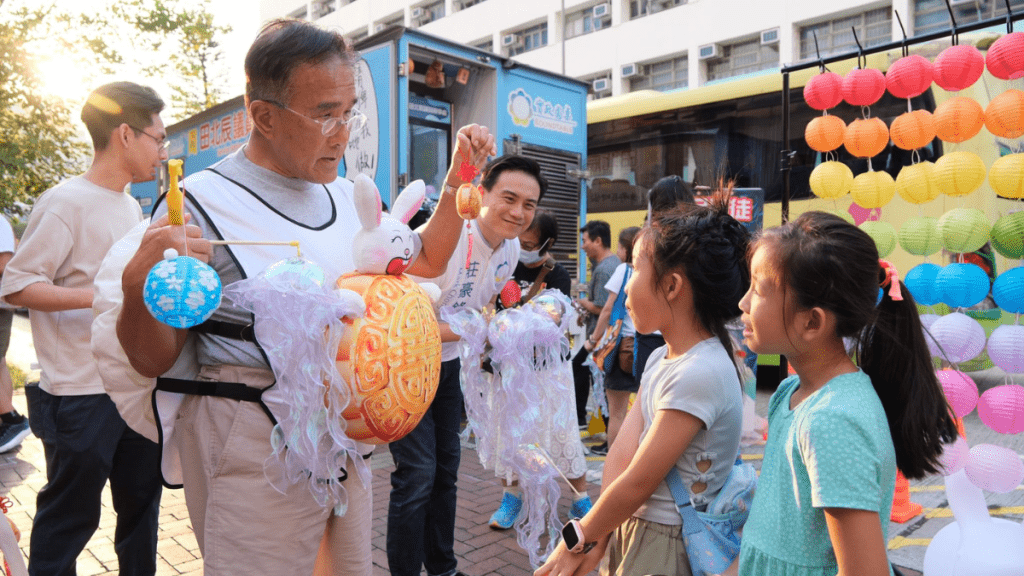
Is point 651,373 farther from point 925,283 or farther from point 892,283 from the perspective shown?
point 925,283

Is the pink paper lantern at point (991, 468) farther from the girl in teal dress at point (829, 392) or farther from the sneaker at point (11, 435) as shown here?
the sneaker at point (11, 435)

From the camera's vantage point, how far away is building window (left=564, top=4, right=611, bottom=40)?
81.3 ft

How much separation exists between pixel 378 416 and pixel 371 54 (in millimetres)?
5029

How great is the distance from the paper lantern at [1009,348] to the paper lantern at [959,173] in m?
0.89

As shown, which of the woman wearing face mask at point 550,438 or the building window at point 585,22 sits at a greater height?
the building window at point 585,22

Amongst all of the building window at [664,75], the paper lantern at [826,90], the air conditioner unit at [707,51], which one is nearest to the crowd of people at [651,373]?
the paper lantern at [826,90]

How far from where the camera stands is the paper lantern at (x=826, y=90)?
187 inches

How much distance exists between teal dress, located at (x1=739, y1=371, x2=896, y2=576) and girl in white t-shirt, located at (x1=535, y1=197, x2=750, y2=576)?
0.17 meters

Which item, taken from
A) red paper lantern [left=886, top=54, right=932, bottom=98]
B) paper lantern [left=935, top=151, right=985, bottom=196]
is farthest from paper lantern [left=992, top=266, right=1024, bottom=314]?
red paper lantern [left=886, top=54, right=932, bottom=98]

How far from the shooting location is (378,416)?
141cm

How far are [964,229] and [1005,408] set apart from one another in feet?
3.15

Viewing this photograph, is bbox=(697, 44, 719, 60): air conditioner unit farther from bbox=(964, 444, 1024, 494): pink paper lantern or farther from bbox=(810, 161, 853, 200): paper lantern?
bbox=(964, 444, 1024, 494): pink paper lantern

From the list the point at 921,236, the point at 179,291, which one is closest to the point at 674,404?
the point at 179,291

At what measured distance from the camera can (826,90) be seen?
4762 millimetres
